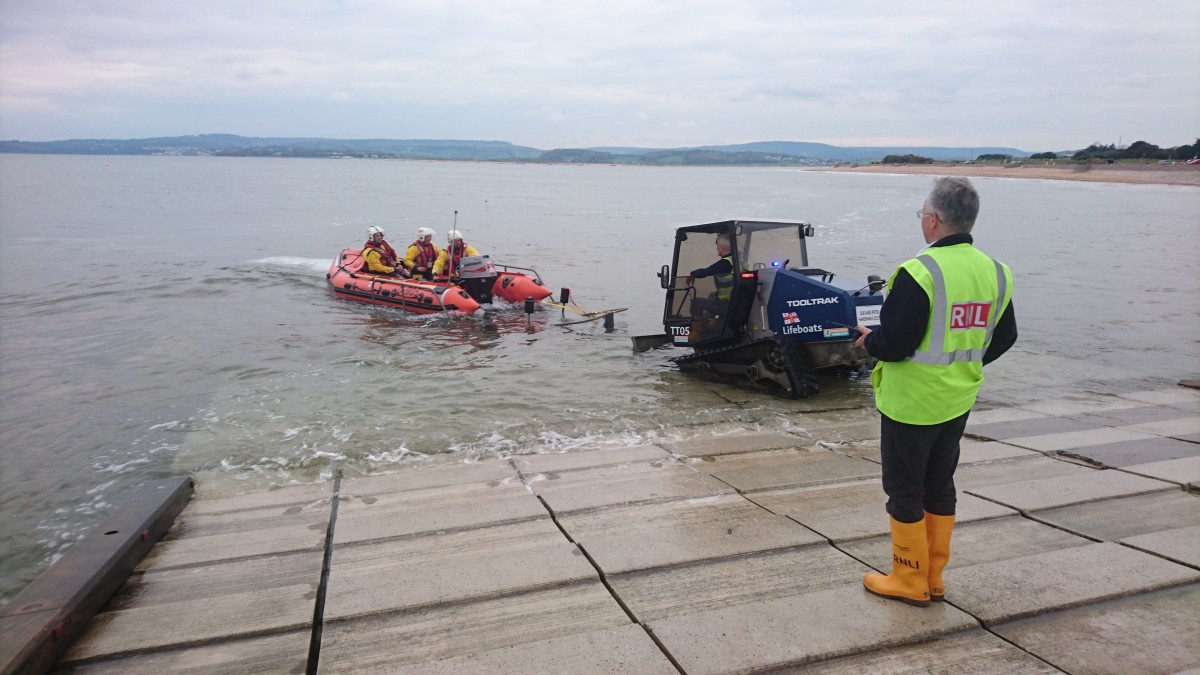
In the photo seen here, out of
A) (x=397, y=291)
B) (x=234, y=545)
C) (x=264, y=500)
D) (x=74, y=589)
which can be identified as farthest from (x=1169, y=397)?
(x=397, y=291)

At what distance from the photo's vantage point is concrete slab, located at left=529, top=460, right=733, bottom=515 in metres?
5.09

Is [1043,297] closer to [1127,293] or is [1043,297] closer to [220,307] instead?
[1127,293]

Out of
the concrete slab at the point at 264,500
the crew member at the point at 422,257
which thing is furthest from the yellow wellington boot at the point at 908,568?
the crew member at the point at 422,257

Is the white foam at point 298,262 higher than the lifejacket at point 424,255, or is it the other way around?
the lifejacket at point 424,255

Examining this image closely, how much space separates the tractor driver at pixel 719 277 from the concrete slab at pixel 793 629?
6.00m

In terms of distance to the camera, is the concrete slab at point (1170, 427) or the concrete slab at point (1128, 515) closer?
the concrete slab at point (1128, 515)

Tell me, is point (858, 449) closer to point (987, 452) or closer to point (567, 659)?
point (987, 452)

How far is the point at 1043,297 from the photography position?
18172 millimetres

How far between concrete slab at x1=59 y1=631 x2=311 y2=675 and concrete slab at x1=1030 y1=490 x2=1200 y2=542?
4.32 meters

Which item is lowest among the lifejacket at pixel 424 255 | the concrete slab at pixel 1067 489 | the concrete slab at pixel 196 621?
the concrete slab at pixel 196 621

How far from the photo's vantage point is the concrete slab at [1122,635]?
9.86ft

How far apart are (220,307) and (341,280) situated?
2.84 metres

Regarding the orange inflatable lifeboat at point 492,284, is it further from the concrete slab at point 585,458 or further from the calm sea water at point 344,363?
the concrete slab at point 585,458

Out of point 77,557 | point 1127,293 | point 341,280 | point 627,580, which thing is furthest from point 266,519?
point 1127,293
